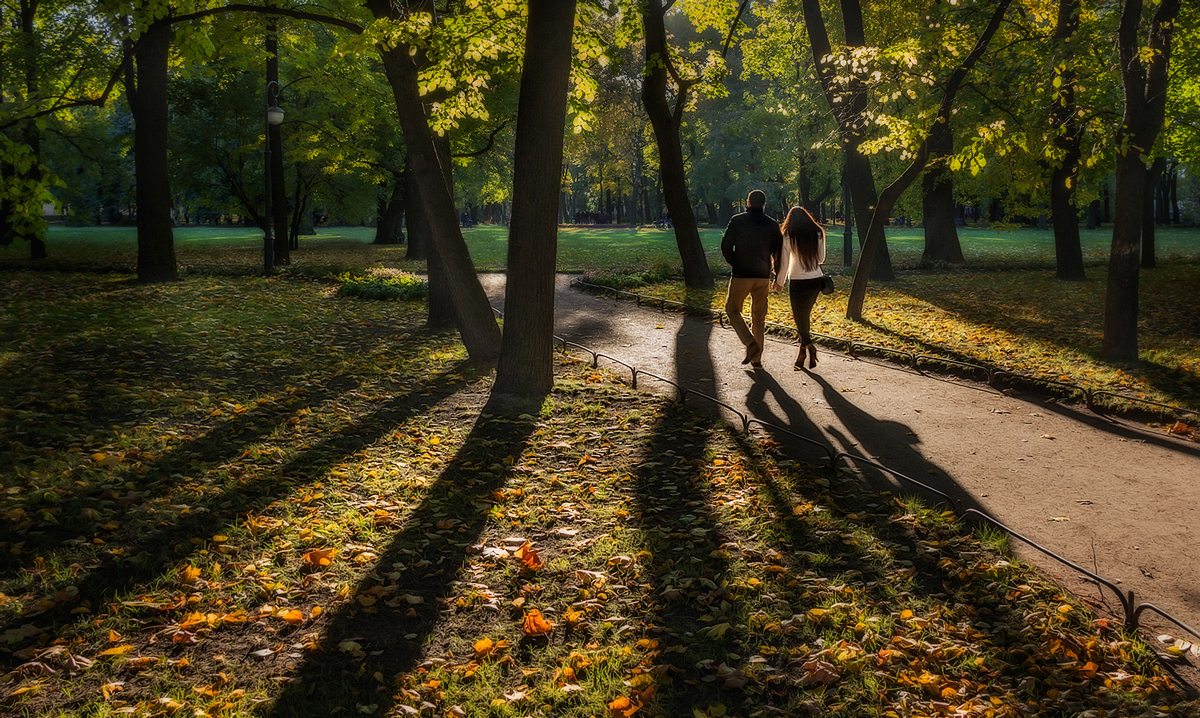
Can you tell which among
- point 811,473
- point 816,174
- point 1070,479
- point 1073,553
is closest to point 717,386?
point 811,473

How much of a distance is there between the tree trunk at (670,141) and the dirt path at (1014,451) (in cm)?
688

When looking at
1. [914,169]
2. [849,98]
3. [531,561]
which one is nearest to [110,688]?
[531,561]

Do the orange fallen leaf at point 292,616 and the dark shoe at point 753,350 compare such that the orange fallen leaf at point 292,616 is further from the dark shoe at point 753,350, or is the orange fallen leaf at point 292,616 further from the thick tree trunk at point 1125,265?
the thick tree trunk at point 1125,265

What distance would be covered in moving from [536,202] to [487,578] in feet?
13.4

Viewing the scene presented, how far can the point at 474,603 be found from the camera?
418 centimetres

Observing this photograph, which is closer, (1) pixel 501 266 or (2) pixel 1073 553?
(2) pixel 1073 553

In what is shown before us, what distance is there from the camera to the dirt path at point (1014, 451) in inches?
183

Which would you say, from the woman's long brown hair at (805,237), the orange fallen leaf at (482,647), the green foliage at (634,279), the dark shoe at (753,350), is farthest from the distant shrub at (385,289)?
the orange fallen leaf at (482,647)

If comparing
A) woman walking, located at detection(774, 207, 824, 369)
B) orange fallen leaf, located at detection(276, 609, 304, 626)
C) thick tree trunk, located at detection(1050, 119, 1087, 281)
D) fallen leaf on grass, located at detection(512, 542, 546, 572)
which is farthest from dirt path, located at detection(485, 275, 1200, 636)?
thick tree trunk, located at detection(1050, 119, 1087, 281)

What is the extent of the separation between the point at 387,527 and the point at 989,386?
6773 millimetres

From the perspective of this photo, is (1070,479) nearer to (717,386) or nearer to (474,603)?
(717,386)

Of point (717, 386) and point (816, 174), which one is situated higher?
point (816, 174)

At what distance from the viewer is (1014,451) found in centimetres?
654

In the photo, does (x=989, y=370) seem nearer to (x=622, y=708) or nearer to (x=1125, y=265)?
(x=1125, y=265)
